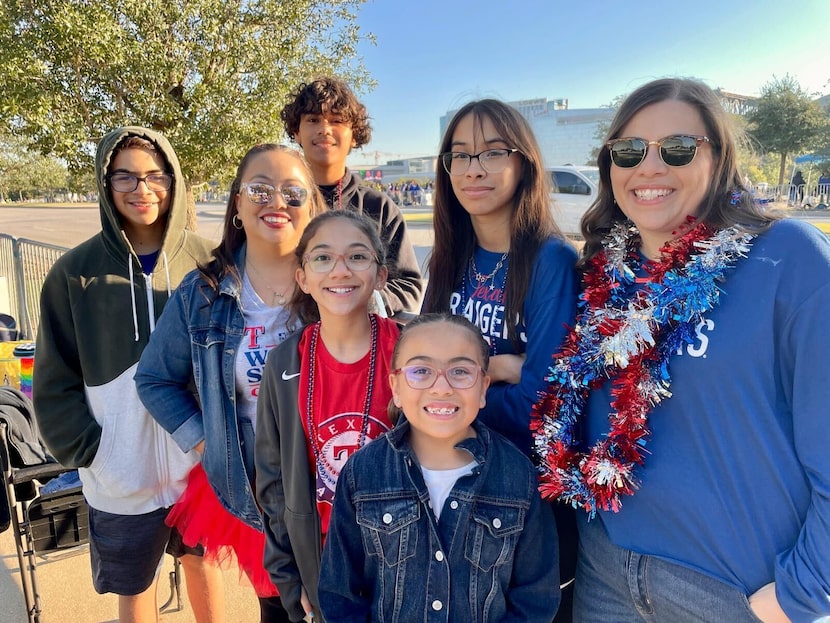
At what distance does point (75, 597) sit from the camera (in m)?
3.02

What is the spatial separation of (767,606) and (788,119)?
32896 mm

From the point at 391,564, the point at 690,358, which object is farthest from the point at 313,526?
the point at 690,358

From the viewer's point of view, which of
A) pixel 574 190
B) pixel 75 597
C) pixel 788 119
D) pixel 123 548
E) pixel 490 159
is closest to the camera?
pixel 490 159

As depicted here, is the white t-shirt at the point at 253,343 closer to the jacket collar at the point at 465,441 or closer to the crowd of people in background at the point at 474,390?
the crowd of people in background at the point at 474,390

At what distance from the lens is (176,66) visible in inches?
303

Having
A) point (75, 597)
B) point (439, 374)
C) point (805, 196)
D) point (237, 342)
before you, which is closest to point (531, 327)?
point (439, 374)

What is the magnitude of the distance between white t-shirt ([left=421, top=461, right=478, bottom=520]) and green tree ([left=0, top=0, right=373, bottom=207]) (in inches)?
285

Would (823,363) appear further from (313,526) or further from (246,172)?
(246,172)

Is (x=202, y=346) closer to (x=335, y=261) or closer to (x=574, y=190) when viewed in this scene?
(x=335, y=261)

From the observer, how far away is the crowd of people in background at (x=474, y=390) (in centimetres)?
133

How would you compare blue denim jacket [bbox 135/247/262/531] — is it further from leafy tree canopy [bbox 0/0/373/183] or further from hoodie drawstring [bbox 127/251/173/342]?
leafy tree canopy [bbox 0/0/373/183]

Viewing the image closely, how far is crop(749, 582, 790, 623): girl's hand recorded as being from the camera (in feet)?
4.17

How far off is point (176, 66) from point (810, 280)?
27.9 ft

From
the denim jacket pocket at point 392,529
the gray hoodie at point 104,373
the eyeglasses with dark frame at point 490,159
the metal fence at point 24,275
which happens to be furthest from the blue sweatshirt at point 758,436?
the metal fence at point 24,275
